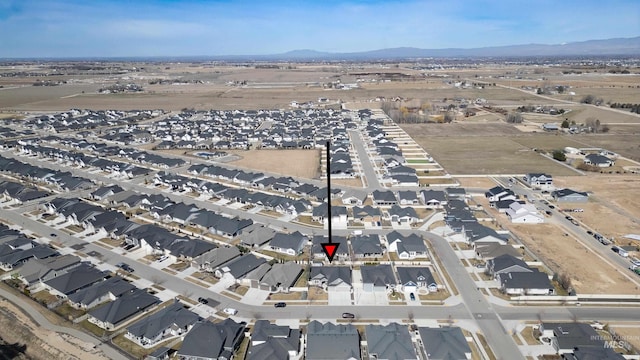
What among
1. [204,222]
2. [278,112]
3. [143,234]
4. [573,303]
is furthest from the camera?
[278,112]

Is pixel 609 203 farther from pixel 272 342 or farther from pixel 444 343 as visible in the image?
pixel 272 342

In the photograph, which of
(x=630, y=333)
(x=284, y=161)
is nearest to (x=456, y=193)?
(x=630, y=333)

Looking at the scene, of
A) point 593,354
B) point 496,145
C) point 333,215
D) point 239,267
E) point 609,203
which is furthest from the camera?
point 496,145

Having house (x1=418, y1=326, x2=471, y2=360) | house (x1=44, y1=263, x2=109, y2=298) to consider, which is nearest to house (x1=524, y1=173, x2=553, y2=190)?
house (x1=418, y1=326, x2=471, y2=360)

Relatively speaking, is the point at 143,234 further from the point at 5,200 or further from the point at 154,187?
the point at 5,200

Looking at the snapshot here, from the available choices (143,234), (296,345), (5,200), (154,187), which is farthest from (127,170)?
(296,345)
